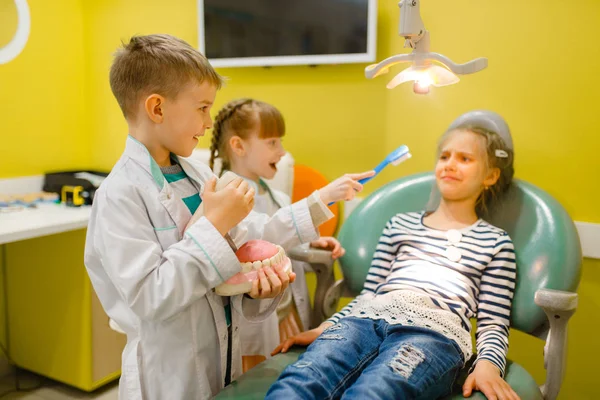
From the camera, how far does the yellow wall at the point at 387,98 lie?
1.61 metres

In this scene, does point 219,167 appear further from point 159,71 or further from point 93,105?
point 93,105

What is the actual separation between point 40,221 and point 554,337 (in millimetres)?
1572

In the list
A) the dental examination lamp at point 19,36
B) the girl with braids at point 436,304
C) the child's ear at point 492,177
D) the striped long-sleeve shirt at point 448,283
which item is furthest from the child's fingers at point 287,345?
the dental examination lamp at point 19,36

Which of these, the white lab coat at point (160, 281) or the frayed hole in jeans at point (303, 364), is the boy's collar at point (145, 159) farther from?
the frayed hole in jeans at point (303, 364)

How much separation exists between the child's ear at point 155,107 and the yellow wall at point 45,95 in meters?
1.49

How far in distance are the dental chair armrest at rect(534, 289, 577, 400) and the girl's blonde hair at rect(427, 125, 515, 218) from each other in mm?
356

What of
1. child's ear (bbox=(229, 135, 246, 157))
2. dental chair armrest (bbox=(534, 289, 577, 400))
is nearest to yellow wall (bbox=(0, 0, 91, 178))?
child's ear (bbox=(229, 135, 246, 157))

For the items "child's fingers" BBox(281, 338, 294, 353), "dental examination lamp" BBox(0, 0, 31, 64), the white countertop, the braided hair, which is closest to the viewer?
"child's fingers" BBox(281, 338, 294, 353)

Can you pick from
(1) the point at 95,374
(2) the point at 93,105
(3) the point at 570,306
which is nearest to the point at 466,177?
(3) the point at 570,306

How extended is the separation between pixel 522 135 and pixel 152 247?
1.30m

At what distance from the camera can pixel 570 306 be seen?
1.10 m

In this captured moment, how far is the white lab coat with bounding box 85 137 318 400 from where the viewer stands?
0.91 metres

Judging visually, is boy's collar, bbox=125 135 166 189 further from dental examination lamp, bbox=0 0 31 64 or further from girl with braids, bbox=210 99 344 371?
dental examination lamp, bbox=0 0 31 64

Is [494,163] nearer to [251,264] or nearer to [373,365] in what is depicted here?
[373,365]
